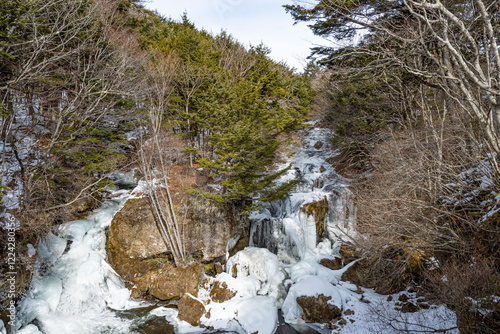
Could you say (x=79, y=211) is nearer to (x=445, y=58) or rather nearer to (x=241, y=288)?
(x=241, y=288)

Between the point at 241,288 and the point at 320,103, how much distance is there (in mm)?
17941

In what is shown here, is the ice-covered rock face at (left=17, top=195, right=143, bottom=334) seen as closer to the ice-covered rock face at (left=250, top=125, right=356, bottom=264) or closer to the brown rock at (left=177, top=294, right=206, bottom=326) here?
the brown rock at (left=177, top=294, right=206, bottom=326)

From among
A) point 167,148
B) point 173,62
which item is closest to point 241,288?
point 167,148

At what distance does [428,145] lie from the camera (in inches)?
336

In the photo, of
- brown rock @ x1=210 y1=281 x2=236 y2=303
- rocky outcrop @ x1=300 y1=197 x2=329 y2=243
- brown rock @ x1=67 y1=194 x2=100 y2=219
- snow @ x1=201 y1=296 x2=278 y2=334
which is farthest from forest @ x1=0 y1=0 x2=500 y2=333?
snow @ x1=201 y1=296 x2=278 y2=334

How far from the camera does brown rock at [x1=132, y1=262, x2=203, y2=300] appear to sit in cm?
968

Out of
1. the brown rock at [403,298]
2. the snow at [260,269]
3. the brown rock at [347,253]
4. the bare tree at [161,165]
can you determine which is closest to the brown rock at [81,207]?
the bare tree at [161,165]

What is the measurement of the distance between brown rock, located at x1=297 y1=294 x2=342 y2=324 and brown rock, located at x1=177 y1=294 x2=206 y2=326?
3.74 meters

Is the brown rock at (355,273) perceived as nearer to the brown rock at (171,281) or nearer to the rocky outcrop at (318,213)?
the rocky outcrop at (318,213)

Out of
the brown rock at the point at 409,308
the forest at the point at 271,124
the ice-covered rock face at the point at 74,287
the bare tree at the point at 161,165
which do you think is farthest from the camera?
the bare tree at the point at 161,165

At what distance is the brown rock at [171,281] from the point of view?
31.8 ft

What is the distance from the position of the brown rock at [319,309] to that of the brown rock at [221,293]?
2.75 meters

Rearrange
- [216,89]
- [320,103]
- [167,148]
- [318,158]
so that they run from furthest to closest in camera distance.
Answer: [320,103], [318,158], [167,148], [216,89]

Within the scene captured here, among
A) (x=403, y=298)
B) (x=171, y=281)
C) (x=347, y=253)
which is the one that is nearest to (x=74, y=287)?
(x=171, y=281)
